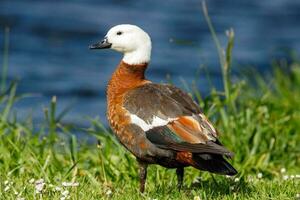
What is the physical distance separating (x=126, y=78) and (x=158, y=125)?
80 centimetres

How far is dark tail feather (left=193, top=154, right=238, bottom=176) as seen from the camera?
612 cm

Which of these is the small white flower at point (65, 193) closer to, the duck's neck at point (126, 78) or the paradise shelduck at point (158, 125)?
the paradise shelduck at point (158, 125)

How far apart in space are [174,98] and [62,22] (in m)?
12.8

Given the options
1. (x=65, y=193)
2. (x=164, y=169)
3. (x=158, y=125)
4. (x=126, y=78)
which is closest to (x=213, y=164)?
(x=158, y=125)

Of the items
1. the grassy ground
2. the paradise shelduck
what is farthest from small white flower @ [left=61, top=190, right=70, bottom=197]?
the paradise shelduck

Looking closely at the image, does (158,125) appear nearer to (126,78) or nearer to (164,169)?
(126,78)

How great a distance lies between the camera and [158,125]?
6.29 meters

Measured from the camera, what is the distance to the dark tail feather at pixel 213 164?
6125 mm

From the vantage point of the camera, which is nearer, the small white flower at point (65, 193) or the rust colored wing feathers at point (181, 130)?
the small white flower at point (65, 193)

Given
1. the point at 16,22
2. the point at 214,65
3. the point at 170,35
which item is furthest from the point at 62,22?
the point at 214,65

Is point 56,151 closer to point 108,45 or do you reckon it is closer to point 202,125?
point 108,45

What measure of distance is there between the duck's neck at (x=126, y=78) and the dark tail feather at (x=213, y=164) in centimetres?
95

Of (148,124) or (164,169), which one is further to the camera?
(164,169)

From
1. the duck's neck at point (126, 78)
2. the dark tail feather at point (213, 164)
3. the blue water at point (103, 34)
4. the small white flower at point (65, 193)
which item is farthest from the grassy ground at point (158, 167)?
the blue water at point (103, 34)
